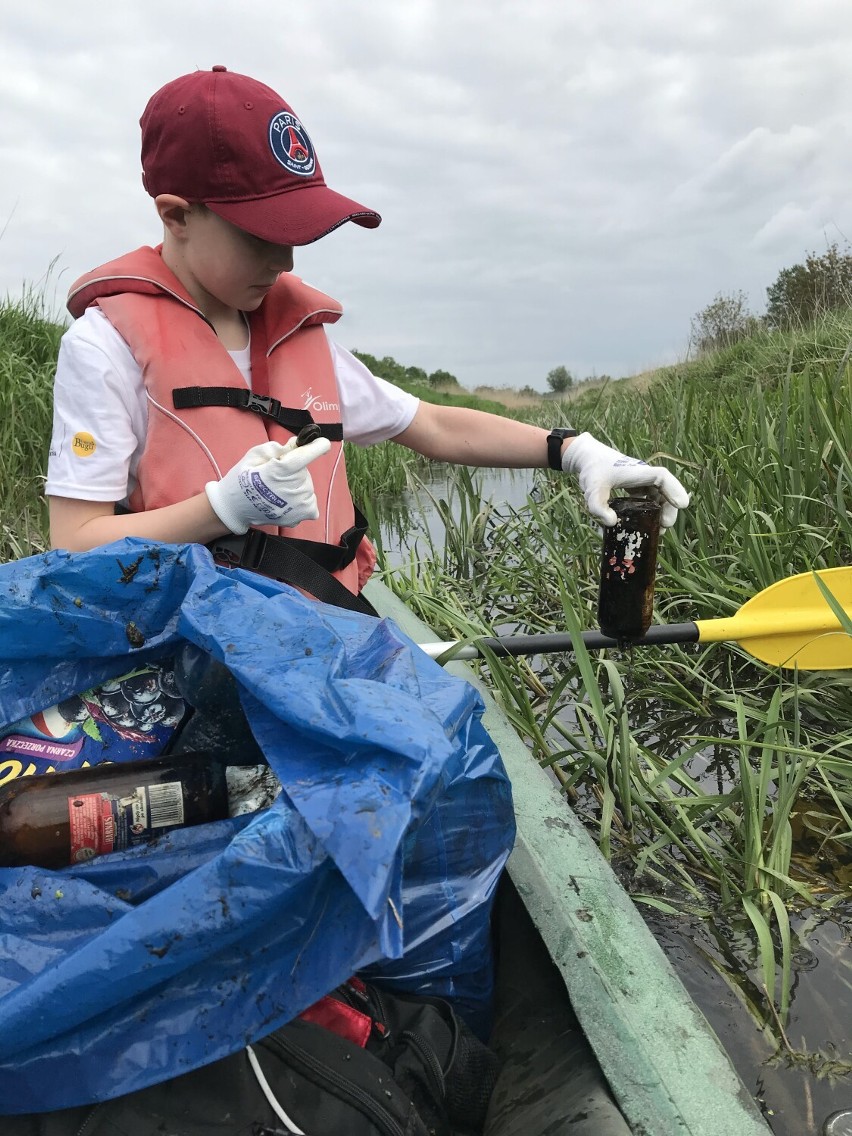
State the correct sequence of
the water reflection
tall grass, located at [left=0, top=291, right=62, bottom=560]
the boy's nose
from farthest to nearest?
1. tall grass, located at [left=0, top=291, right=62, bottom=560]
2. the boy's nose
3. the water reflection

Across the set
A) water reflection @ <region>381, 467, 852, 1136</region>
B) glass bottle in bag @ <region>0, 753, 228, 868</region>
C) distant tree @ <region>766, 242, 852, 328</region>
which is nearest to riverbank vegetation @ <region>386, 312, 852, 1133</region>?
water reflection @ <region>381, 467, 852, 1136</region>

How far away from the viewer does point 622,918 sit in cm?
106

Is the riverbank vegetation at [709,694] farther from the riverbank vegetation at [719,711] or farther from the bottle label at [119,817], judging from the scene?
the bottle label at [119,817]

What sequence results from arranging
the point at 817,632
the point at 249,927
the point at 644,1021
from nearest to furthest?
the point at 249,927 → the point at 644,1021 → the point at 817,632

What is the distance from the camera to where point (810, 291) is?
11844mm

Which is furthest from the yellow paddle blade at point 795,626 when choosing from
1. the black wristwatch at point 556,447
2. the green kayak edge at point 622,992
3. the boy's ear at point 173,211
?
the boy's ear at point 173,211

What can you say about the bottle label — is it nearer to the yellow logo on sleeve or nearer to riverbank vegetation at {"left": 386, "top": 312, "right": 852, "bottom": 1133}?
the yellow logo on sleeve

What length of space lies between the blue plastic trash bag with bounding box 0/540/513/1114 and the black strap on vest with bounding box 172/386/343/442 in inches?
19.0

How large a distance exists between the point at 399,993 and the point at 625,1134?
1.19ft

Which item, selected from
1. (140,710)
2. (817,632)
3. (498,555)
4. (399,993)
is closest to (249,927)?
(399,993)

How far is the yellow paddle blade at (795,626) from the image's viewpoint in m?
1.89

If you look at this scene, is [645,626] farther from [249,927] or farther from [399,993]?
[249,927]

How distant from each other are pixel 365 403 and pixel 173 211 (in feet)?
2.07

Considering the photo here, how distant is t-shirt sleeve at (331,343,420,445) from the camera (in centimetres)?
197
